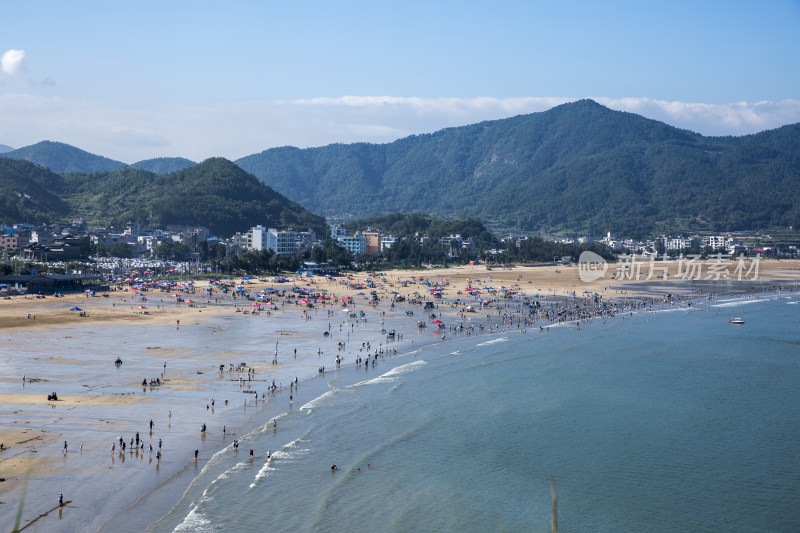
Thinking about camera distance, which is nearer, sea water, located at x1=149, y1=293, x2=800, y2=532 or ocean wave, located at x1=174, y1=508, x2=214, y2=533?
ocean wave, located at x1=174, y1=508, x2=214, y2=533

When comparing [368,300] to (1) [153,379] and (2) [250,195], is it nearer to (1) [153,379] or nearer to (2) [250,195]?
(1) [153,379]

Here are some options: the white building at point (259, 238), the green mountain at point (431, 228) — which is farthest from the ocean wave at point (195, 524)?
the green mountain at point (431, 228)

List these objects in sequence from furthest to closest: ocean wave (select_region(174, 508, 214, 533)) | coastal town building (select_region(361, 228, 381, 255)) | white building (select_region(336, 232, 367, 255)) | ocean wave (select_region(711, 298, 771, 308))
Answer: coastal town building (select_region(361, 228, 381, 255)) < white building (select_region(336, 232, 367, 255)) < ocean wave (select_region(711, 298, 771, 308)) < ocean wave (select_region(174, 508, 214, 533))

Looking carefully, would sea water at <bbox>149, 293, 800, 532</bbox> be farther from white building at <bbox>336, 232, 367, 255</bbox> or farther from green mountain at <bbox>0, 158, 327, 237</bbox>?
green mountain at <bbox>0, 158, 327, 237</bbox>

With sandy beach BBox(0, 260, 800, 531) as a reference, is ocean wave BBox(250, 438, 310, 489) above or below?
below

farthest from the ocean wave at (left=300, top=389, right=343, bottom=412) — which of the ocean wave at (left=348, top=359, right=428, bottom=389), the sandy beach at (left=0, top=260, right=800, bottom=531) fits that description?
the ocean wave at (left=348, top=359, right=428, bottom=389)

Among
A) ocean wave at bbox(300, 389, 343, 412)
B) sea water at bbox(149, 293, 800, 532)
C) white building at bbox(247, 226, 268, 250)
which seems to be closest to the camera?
sea water at bbox(149, 293, 800, 532)

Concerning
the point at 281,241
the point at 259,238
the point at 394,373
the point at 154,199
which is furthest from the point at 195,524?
the point at 154,199
